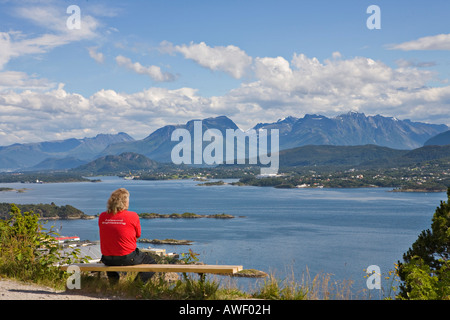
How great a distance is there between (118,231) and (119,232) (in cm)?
2

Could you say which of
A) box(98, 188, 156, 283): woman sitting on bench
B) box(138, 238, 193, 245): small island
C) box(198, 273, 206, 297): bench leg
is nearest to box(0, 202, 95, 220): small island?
box(138, 238, 193, 245): small island

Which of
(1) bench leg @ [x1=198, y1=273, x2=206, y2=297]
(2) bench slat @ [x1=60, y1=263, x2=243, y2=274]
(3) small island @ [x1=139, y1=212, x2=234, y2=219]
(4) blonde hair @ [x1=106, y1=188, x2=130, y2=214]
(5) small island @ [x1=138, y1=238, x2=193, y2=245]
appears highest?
(4) blonde hair @ [x1=106, y1=188, x2=130, y2=214]

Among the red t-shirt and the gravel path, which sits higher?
the red t-shirt

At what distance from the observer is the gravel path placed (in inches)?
206

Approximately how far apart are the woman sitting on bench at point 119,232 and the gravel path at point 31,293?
0.50 meters

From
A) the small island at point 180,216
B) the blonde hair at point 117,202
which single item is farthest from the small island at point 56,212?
the blonde hair at point 117,202

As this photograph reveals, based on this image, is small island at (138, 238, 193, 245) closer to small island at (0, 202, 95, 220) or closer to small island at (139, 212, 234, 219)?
small island at (139, 212, 234, 219)

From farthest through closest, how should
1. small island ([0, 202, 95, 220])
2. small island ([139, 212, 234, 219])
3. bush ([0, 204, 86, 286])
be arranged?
small island ([0, 202, 95, 220]), small island ([139, 212, 234, 219]), bush ([0, 204, 86, 286])

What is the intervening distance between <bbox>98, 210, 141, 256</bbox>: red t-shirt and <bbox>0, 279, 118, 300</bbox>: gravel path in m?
0.60

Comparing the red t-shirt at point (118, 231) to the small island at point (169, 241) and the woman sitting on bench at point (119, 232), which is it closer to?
the woman sitting on bench at point (119, 232)
